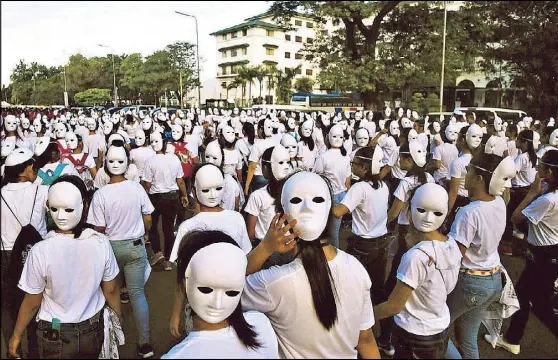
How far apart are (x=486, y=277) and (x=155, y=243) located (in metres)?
4.24

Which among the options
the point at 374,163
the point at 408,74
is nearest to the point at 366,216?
the point at 374,163

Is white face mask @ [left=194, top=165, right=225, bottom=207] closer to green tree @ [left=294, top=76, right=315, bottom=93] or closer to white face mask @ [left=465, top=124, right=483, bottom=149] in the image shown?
white face mask @ [left=465, top=124, right=483, bottom=149]

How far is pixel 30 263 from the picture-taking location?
8.77 feet

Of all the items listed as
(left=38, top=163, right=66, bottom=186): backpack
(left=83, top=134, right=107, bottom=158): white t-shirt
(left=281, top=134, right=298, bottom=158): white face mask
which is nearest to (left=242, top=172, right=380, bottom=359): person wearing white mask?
(left=38, top=163, right=66, bottom=186): backpack

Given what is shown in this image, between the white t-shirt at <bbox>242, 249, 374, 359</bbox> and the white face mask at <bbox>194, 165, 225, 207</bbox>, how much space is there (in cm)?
134

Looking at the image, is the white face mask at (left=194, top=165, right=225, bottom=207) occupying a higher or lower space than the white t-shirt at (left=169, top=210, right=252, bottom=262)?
higher

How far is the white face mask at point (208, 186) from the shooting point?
131 inches

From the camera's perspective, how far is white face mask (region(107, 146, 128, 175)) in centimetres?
407

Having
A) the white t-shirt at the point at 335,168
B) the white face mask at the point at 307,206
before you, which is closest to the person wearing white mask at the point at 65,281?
the white face mask at the point at 307,206

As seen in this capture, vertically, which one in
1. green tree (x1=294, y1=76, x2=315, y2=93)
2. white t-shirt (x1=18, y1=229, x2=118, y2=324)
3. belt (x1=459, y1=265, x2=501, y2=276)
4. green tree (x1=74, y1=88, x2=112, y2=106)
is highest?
green tree (x1=294, y1=76, x2=315, y2=93)

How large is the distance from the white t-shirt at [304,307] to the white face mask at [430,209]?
0.88 metres

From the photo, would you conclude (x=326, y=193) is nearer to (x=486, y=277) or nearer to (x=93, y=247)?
(x=93, y=247)

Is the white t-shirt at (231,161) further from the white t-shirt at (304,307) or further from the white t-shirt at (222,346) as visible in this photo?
the white t-shirt at (222,346)

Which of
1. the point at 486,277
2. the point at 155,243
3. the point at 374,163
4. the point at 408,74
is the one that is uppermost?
the point at 408,74
